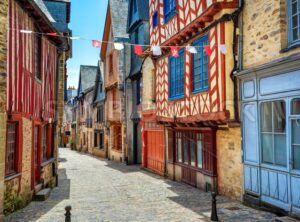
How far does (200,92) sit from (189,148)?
108 inches

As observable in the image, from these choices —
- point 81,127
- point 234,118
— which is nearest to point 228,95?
point 234,118

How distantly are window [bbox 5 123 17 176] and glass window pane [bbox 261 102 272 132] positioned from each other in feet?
20.8

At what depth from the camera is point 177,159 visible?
43.5 feet

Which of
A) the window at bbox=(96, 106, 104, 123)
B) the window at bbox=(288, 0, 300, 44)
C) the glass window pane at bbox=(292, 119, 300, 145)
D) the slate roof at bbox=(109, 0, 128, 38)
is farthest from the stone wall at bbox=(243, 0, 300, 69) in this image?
the window at bbox=(96, 106, 104, 123)

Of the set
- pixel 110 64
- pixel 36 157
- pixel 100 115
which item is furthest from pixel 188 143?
pixel 100 115

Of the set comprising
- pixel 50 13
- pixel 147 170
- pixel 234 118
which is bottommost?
pixel 147 170

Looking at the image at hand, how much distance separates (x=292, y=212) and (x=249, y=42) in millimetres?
4327

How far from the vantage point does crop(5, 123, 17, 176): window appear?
26.4 feet

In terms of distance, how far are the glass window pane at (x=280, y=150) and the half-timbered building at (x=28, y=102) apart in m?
6.20

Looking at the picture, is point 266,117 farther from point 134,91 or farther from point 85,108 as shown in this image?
point 85,108

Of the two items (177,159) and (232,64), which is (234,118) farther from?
(177,159)

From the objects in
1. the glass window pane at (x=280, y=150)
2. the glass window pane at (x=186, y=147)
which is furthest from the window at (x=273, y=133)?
the glass window pane at (x=186, y=147)

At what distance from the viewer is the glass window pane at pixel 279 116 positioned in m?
7.32

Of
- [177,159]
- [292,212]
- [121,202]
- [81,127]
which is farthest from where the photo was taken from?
[81,127]
